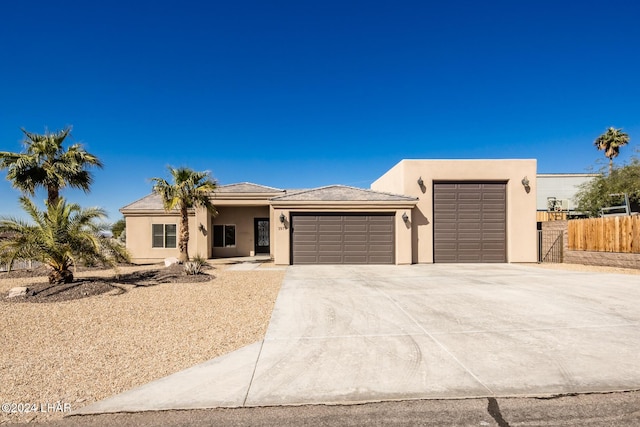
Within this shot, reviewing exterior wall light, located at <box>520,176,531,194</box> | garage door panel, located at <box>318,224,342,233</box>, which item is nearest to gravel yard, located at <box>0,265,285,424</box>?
garage door panel, located at <box>318,224,342,233</box>

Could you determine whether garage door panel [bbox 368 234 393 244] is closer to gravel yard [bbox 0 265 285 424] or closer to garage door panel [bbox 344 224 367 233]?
garage door panel [bbox 344 224 367 233]

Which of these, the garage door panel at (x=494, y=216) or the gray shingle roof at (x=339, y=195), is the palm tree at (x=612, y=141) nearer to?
the garage door panel at (x=494, y=216)

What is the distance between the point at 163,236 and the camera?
61.9 ft

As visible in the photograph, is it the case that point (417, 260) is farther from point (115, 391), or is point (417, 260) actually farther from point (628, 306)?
point (115, 391)

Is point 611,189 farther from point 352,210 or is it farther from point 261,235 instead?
point 261,235

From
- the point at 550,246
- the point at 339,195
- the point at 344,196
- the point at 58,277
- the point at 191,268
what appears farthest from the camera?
the point at 550,246

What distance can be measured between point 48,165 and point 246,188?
29.2 feet

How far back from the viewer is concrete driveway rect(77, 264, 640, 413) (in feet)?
11.5

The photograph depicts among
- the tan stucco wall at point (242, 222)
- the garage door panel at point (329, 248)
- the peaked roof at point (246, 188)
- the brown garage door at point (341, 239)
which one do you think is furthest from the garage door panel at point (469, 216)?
the tan stucco wall at point (242, 222)

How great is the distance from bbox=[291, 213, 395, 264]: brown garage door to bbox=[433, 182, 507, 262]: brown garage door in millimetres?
2573

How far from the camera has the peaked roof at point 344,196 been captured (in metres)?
15.6

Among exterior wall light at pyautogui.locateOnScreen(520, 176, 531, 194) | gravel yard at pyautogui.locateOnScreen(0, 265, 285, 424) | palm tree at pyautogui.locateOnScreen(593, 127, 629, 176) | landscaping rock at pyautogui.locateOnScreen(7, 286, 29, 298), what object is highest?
palm tree at pyautogui.locateOnScreen(593, 127, 629, 176)

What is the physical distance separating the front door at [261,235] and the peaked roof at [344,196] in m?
5.11

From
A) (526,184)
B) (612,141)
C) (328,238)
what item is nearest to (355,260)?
(328,238)
